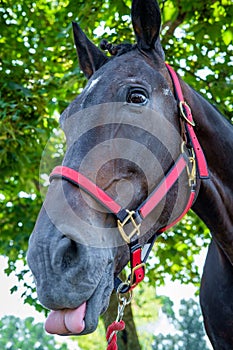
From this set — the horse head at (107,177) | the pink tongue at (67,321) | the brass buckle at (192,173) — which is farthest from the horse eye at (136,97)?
the pink tongue at (67,321)

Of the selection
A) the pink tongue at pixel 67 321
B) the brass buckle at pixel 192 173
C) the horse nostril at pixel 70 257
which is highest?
the brass buckle at pixel 192 173

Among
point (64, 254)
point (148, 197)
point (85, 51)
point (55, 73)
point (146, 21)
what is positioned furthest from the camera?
point (55, 73)

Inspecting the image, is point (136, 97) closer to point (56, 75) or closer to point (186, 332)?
point (56, 75)

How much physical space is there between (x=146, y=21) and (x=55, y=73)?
4661 mm

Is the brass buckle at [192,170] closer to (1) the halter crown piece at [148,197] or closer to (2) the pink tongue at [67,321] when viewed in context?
(1) the halter crown piece at [148,197]

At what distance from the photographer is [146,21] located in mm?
3283

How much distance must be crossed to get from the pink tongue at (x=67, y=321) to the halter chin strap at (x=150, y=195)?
31 cm

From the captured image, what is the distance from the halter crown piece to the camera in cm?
266

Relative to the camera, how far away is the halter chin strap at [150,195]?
265 cm

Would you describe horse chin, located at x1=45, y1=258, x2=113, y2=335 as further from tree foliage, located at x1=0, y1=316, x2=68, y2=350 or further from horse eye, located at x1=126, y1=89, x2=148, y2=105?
tree foliage, located at x1=0, y1=316, x2=68, y2=350

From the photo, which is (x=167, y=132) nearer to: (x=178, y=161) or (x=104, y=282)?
(x=178, y=161)

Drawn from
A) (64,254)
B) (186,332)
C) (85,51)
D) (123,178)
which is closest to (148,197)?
(123,178)

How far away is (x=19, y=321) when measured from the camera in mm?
26172

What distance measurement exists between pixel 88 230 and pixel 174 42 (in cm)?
510
